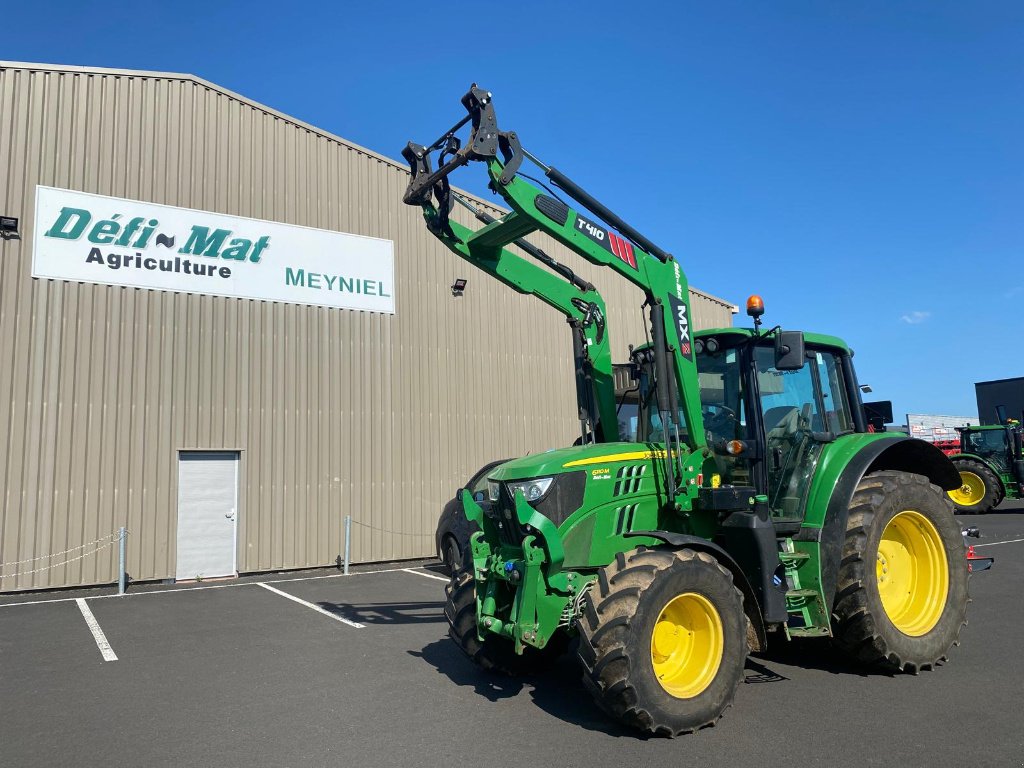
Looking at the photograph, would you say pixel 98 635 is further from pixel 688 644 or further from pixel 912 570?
pixel 912 570

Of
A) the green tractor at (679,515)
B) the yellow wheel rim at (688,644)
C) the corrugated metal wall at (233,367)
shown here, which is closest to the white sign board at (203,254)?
the corrugated metal wall at (233,367)

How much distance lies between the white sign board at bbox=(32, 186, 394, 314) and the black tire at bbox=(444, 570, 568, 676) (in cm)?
934

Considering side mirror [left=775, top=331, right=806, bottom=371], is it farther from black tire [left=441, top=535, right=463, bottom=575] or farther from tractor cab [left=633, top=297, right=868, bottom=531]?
black tire [left=441, top=535, right=463, bottom=575]

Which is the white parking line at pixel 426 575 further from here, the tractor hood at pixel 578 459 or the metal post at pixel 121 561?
the tractor hood at pixel 578 459

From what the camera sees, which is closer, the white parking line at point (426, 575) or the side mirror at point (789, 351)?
the side mirror at point (789, 351)

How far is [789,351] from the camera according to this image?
5.39 m

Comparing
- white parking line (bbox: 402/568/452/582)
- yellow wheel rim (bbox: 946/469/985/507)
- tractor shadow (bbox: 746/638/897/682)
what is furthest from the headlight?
yellow wheel rim (bbox: 946/469/985/507)

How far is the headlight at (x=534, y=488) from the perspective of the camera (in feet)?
16.3

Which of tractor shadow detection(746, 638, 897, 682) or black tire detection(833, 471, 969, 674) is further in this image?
tractor shadow detection(746, 638, 897, 682)

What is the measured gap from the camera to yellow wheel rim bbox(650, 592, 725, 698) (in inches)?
178

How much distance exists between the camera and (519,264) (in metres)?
6.23

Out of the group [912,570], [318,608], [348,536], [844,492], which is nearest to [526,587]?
[844,492]

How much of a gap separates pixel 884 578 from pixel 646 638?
282 centimetres

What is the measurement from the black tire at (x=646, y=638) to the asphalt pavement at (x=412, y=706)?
0.58 feet
